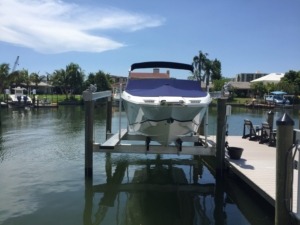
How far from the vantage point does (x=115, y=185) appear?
11516mm

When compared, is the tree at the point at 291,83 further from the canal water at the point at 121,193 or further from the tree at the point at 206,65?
the canal water at the point at 121,193

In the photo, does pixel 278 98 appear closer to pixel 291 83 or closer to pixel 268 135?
pixel 291 83

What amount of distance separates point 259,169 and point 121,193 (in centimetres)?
402

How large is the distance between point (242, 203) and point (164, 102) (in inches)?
136

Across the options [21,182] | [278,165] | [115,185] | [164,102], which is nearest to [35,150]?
[21,182]

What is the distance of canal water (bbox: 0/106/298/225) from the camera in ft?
28.5

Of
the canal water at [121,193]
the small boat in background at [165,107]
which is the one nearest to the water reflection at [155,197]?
the canal water at [121,193]

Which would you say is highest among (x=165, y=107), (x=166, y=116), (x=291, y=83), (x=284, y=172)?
(x=291, y=83)

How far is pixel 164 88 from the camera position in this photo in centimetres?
1040

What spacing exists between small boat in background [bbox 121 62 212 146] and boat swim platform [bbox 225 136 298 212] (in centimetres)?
186

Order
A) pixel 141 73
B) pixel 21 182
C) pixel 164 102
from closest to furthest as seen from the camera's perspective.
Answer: pixel 164 102, pixel 21 182, pixel 141 73

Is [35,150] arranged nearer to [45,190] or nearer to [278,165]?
[45,190]

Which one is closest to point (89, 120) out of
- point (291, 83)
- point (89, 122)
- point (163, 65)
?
point (89, 122)

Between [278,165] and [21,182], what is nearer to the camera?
[278,165]
